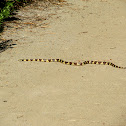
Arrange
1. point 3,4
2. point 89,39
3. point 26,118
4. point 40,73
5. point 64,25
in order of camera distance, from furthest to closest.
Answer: point 3,4 < point 64,25 < point 89,39 < point 40,73 < point 26,118

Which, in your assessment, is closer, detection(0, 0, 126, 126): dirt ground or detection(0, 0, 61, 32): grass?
detection(0, 0, 126, 126): dirt ground

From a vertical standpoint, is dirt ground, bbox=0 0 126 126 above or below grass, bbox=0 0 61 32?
below

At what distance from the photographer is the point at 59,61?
1202 cm

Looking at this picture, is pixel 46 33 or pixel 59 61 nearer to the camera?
pixel 59 61

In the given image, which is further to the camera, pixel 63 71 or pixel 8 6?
pixel 8 6

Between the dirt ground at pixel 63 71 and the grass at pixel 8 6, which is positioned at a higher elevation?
the grass at pixel 8 6

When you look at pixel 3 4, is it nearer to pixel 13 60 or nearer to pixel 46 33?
pixel 46 33

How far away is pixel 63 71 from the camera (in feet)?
36.7

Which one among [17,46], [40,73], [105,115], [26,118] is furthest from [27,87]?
[17,46]

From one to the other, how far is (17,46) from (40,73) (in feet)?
9.77

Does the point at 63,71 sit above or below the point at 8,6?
below

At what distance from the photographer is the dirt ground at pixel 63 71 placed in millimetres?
8086

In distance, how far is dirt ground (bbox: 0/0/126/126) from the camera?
809cm

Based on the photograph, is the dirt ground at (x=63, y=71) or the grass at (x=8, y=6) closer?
the dirt ground at (x=63, y=71)
